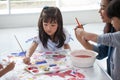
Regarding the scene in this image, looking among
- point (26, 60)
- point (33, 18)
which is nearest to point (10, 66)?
point (26, 60)

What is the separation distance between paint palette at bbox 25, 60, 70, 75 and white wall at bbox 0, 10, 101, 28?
196 centimetres

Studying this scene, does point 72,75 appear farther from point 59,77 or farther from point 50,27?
point 50,27

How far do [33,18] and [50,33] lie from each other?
64.2 inches

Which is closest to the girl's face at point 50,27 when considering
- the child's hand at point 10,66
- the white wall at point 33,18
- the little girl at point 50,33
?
the little girl at point 50,33

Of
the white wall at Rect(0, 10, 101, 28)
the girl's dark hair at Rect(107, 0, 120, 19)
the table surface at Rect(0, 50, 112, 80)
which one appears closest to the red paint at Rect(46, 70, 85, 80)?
the table surface at Rect(0, 50, 112, 80)

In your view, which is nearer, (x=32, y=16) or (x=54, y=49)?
(x=54, y=49)

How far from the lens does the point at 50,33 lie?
1704mm

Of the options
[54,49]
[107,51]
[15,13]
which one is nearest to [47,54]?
[54,49]

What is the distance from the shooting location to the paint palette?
1253mm

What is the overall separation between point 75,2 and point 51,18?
73.9 inches

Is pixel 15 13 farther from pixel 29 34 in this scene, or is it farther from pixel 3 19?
→ pixel 29 34

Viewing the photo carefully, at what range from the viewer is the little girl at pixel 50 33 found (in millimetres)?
1675

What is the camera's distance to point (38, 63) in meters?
1.36

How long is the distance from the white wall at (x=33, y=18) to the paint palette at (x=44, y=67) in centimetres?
196
